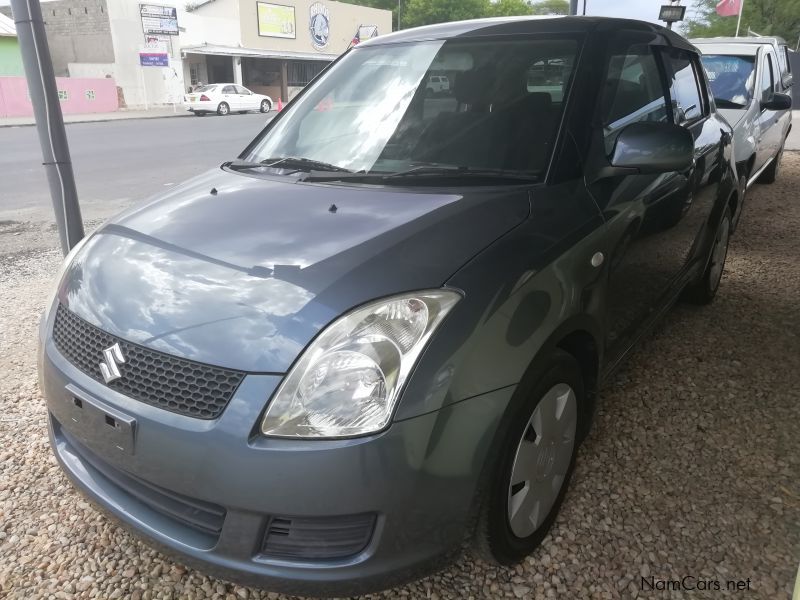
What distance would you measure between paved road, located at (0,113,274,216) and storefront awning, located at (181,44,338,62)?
54.2 feet

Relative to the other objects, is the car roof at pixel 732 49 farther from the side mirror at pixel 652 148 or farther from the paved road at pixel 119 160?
the paved road at pixel 119 160

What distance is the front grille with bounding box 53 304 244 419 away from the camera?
1.54 metres

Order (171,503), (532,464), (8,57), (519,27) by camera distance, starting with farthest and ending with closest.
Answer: (8,57) → (519,27) → (532,464) → (171,503)

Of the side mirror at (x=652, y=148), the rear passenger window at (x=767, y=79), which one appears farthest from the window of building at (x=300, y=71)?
the side mirror at (x=652, y=148)

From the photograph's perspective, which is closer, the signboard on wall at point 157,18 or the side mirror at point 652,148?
the side mirror at point 652,148

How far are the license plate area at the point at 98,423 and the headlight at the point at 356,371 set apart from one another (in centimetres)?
42

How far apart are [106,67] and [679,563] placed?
35869 mm

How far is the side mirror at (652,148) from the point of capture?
7.27 feet

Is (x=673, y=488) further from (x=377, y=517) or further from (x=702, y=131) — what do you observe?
(x=702, y=131)

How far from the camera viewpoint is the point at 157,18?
3216cm

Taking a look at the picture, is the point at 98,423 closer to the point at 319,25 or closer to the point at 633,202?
the point at 633,202

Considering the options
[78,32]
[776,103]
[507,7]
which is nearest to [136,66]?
[78,32]

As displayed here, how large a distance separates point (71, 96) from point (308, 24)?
1658 cm

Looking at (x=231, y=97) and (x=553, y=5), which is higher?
(x=553, y=5)
